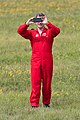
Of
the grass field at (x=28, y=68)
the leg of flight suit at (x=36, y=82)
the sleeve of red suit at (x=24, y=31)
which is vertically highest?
the sleeve of red suit at (x=24, y=31)

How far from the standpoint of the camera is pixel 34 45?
1032 cm

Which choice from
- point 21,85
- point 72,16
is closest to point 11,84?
point 21,85

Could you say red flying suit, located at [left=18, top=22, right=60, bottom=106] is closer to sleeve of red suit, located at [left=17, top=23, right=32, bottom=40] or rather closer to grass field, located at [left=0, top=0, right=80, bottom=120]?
sleeve of red suit, located at [left=17, top=23, right=32, bottom=40]

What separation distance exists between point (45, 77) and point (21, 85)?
278 cm

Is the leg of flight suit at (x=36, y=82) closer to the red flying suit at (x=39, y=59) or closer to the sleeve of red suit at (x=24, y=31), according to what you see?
the red flying suit at (x=39, y=59)

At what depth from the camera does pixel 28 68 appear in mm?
15094

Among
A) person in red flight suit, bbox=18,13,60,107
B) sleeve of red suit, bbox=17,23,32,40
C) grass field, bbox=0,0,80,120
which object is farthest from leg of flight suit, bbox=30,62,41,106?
sleeve of red suit, bbox=17,23,32,40

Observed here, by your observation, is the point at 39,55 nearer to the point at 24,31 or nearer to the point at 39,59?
the point at 39,59

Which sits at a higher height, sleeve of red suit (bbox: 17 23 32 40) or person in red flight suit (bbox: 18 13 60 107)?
sleeve of red suit (bbox: 17 23 32 40)

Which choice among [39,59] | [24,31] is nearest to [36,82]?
[39,59]

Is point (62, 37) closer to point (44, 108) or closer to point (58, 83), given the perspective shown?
point (58, 83)

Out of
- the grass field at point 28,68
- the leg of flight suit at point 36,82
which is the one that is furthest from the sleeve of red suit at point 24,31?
the grass field at point 28,68

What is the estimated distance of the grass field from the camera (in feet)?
32.7

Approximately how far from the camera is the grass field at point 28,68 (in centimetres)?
997
